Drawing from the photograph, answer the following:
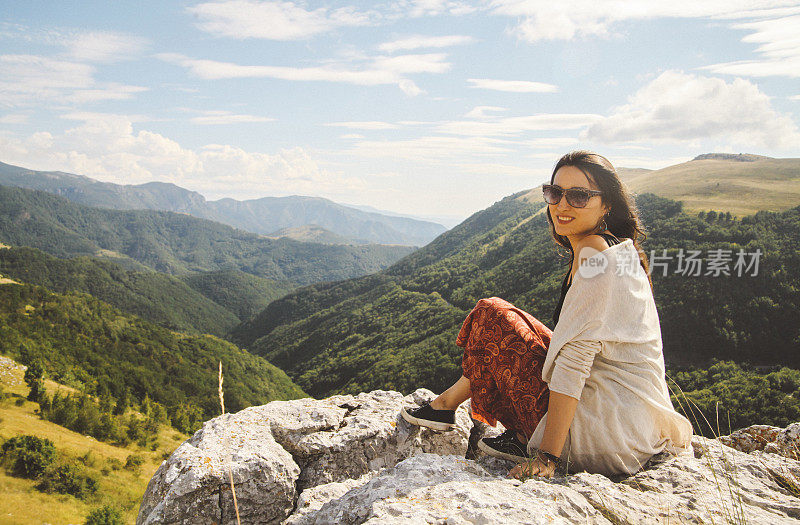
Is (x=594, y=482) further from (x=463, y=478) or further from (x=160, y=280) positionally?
(x=160, y=280)

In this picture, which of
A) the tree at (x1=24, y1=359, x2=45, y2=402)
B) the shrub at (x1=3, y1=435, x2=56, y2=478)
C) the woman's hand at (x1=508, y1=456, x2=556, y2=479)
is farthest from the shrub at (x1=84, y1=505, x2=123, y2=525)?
the woman's hand at (x1=508, y1=456, x2=556, y2=479)

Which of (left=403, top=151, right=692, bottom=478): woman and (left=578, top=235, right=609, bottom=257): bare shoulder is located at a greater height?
(left=578, top=235, right=609, bottom=257): bare shoulder

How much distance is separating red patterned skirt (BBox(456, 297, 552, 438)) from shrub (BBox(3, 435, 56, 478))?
41268mm

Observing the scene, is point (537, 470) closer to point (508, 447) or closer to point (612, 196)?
point (508, 447)

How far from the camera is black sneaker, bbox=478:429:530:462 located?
3332 mm

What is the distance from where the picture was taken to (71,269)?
543 ft

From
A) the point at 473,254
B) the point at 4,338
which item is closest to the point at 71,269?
the point at 4,338

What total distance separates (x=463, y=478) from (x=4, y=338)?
80963 mm

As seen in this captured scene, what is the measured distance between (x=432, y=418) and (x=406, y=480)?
1642mm

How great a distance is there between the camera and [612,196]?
3201 millimetres

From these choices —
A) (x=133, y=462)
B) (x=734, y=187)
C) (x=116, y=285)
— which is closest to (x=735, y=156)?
(x=734, y=187)

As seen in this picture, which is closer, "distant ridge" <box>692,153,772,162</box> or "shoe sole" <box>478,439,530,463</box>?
"shoe sole" <box>478,439,530,463</box>

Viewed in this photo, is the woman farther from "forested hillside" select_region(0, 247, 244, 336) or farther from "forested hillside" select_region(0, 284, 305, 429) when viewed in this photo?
"forested hillside" select_region(0, 247, 244, 336)

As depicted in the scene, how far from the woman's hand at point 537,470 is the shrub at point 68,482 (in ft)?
136
